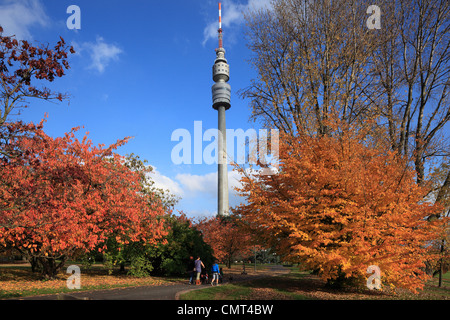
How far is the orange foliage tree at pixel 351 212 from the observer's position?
1098 centimetres

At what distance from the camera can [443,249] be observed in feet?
71.6

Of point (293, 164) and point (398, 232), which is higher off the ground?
point (293, 164)

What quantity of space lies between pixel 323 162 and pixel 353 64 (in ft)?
26.7

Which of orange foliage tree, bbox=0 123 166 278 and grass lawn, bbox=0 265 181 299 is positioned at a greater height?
orange foliage tree, bbox=0 123 166 278

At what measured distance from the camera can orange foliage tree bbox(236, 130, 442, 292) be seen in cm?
1098

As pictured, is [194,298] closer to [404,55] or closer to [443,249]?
[404,55]
